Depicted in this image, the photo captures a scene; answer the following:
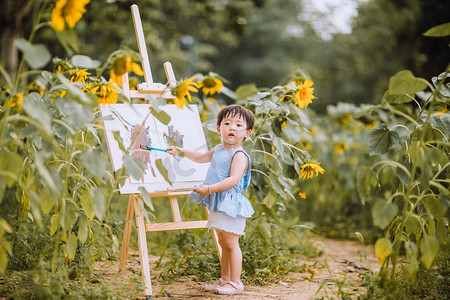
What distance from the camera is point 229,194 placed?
2191 millimetres

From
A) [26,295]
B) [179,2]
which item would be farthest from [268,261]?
[179,2]

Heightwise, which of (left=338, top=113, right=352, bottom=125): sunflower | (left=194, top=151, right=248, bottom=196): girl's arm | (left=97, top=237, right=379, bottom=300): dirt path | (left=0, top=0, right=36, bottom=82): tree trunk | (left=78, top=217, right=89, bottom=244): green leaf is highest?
(left=0, top=0, right=36, bottom=82): tree trunk

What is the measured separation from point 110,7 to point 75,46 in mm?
6367

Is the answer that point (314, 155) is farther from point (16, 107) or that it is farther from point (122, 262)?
point (16, 107)

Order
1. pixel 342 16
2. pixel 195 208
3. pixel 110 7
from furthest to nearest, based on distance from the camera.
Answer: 1. pixel 342 16
2. pixel 110 7
3. pixel 195 208

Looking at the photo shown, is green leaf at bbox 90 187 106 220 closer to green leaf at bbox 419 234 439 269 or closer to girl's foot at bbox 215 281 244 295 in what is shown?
girl's foot at bbox 215 281 244 295

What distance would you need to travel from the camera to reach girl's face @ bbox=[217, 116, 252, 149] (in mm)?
2234

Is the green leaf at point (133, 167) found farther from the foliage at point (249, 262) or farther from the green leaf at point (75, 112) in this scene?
the foliage at point (249, 262)

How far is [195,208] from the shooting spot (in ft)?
10.5

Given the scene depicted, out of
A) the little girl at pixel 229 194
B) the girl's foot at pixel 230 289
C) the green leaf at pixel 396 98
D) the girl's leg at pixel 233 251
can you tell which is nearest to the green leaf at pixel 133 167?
the little girl at pixel 229 194

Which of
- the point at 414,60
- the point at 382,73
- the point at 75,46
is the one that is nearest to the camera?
the point at 75,46

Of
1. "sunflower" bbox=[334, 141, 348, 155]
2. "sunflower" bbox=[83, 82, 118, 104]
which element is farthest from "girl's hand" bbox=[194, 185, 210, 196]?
"sunflower" bbox=[334, 141, 348, 155]

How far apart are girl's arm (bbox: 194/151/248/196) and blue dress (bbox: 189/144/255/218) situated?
40 millimetres

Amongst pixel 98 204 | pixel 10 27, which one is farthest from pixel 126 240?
pixel 10 27
